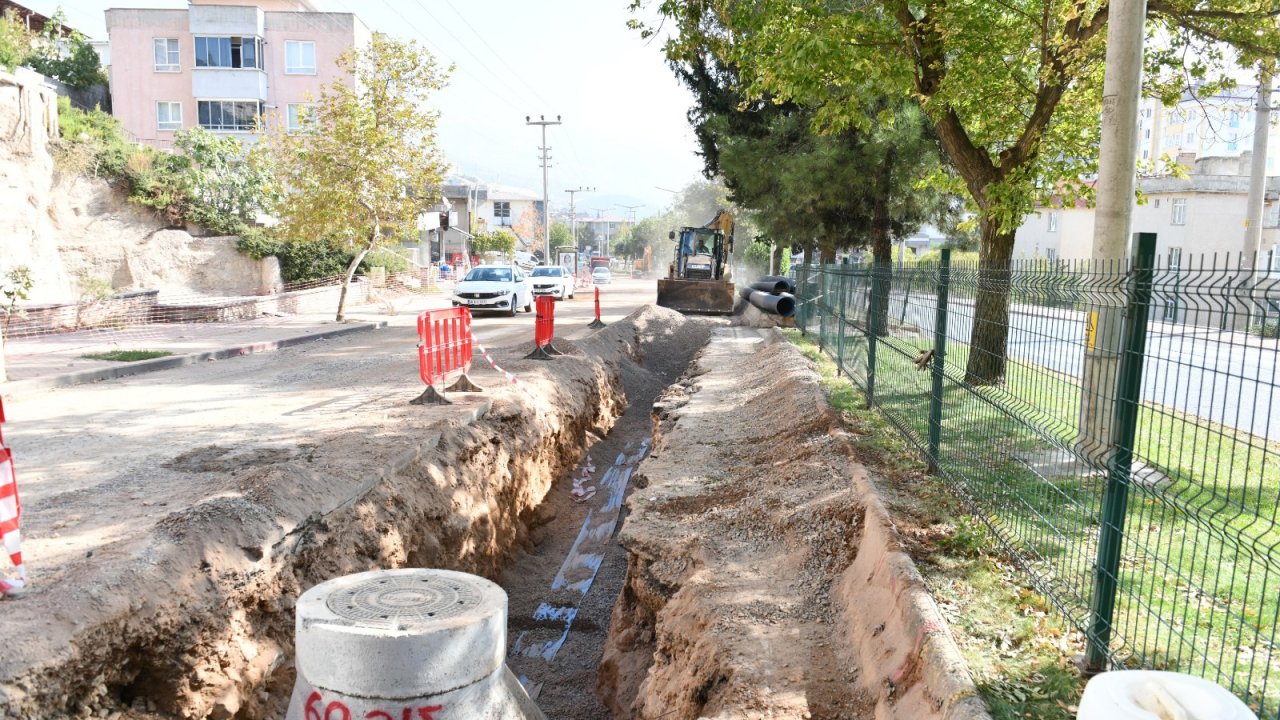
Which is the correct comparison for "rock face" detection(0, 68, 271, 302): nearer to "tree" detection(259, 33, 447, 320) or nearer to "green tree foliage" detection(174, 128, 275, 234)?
"green tree foliage" detection(174, 128, 275, 234)

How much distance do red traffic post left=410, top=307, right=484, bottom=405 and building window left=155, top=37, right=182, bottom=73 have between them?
39888 mm

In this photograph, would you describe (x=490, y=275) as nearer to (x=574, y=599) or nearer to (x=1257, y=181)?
(x=1257, y=181)

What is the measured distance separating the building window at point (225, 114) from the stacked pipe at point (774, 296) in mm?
28213

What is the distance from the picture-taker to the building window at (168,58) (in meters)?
42.8

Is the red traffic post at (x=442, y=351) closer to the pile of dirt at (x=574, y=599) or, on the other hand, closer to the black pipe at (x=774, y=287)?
the pile of dirt at (x=574, y=599)

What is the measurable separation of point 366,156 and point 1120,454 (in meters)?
21.1

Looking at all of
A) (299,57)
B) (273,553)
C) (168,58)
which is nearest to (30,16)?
(168,58)

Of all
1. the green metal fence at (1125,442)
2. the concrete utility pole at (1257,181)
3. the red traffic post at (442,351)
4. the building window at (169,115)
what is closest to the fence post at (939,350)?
the green metal fence at (1125,442)

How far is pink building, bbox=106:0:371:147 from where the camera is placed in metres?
42.5

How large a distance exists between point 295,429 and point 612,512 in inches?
155

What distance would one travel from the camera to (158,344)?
17.2 metres

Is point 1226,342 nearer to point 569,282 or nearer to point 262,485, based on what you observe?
point 262,485

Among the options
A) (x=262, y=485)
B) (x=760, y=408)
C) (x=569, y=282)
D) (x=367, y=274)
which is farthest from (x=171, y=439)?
(x=569, y=282)

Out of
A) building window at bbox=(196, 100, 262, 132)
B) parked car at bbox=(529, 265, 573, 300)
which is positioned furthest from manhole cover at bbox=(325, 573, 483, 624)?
building window at bbox=(196, 100, 262, 132)
